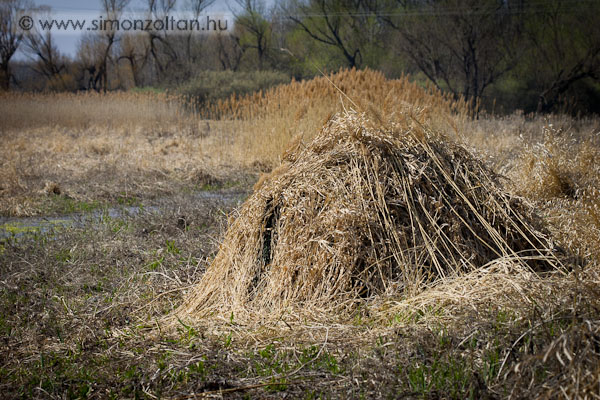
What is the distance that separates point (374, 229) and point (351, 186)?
0.33 meters

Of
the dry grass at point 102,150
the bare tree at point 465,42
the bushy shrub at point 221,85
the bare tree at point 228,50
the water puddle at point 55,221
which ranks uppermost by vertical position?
the bare tree at point 228,50

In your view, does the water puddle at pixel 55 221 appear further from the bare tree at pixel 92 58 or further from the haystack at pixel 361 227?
the bare tree at pixel 92 58

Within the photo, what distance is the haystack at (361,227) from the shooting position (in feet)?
9.75

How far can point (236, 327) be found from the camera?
277 centimetres

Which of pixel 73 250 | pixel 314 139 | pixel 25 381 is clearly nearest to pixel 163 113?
pixel 73 250

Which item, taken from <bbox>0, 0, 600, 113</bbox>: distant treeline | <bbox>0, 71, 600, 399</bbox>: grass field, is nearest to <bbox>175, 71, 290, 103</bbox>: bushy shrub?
<bbox>0, 0, 600, 113</bbox>: distant treeline

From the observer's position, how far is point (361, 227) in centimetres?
302

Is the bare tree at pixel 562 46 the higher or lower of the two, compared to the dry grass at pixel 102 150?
higher

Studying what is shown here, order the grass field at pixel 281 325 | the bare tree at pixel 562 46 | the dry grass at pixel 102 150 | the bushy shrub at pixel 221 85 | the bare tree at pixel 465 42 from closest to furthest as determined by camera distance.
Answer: the grass field at pixel 281 325
the dry grass at pixel 102 150
the bare tree at pixel 562 46
the bare tree at pixel 465 42
the bushy shrub at pixel 221 85

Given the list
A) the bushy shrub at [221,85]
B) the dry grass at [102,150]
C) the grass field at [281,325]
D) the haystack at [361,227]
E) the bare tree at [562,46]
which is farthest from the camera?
the bushy shrub at [221,85]

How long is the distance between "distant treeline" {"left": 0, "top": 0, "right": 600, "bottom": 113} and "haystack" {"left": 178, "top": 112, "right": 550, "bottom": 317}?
27.2ft

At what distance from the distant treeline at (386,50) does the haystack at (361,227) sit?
828 centimetres

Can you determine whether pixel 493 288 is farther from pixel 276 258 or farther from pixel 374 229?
pixel 276 258

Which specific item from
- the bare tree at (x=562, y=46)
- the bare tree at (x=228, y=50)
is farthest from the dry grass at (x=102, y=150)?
the bare tree at (x=228, y=50)
